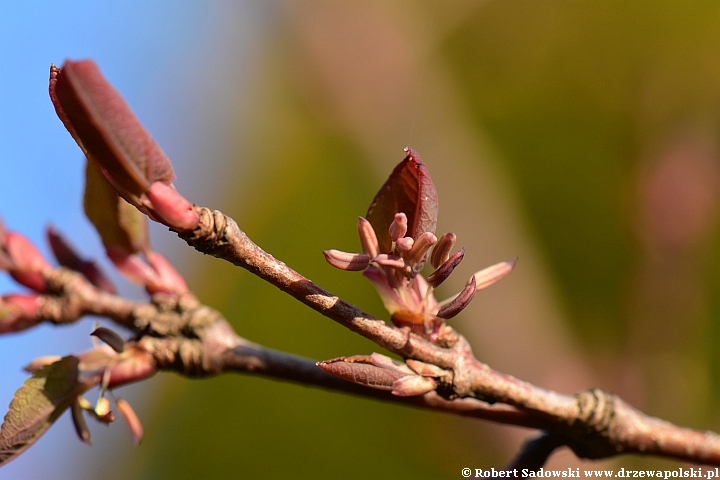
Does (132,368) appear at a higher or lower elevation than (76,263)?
lower

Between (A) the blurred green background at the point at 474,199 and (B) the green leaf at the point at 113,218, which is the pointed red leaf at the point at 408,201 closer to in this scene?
(B) the green leaf at the point at 113,218

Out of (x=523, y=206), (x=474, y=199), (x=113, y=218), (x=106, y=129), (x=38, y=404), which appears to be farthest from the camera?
(x=523, y=206)

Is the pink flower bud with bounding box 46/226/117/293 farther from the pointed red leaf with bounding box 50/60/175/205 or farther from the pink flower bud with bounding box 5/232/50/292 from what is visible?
the pointed red leaf with bounding box 50/60/175/205

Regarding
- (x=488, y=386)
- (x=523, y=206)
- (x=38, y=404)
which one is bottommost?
(x=38, y=404)

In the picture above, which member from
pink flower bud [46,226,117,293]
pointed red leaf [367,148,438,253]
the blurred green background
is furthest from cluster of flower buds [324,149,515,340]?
the blurred green background

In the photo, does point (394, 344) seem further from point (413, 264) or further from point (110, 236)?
point (110, 236)

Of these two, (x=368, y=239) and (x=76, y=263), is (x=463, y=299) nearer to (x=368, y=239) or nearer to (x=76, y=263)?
(x=368, y=239)

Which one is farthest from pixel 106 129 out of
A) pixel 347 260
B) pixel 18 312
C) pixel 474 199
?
pixel 474 199
